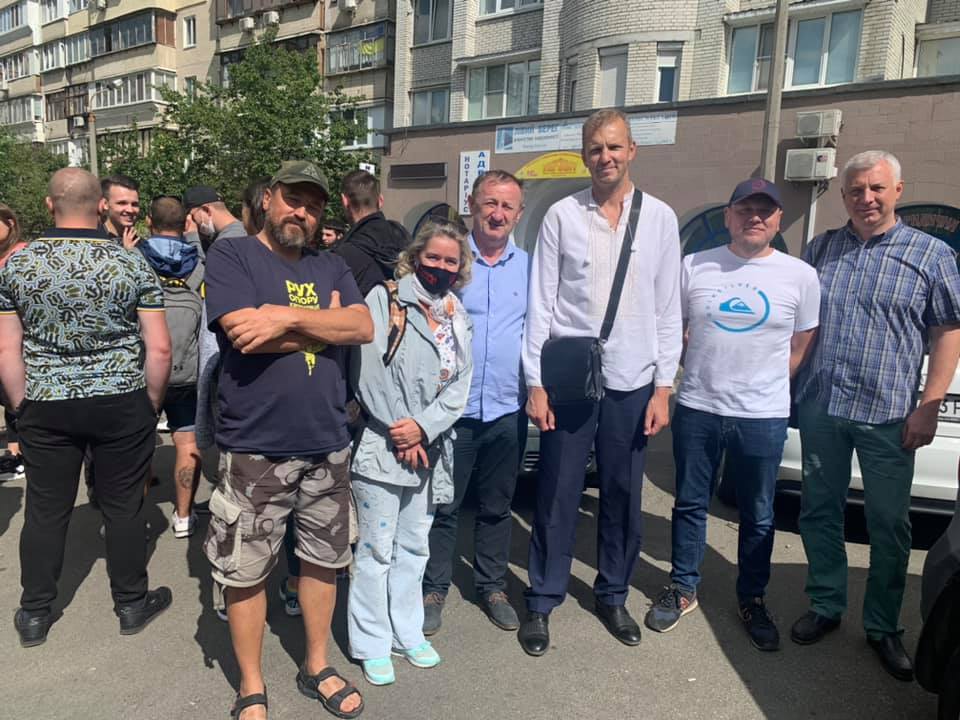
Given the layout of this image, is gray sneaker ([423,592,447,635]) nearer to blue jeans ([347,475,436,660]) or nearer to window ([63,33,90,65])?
blue jeans ([347,475,436,660])

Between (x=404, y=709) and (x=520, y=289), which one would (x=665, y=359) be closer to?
(x=520, y=289)

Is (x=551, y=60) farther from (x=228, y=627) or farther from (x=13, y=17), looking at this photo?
(x=13, y=17)

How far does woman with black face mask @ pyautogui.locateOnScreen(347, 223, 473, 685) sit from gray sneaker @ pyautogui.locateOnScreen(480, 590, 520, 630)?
431mm

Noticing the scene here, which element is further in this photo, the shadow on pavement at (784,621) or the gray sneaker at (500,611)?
the gray sneaker at (500,611)

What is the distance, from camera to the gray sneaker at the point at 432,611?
10.8 ft

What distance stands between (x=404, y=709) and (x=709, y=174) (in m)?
12.7

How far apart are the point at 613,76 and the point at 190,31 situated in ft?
80.3

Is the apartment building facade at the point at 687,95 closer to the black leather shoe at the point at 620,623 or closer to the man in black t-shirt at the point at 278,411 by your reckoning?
the black leather shoe at the point at 620,623

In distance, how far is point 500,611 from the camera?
339cm

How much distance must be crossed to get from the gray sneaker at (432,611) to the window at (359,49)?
24.2 metres

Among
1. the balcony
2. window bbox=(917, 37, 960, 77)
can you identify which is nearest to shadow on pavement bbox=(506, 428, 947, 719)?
window bbox=(917, 37, 960, 77)

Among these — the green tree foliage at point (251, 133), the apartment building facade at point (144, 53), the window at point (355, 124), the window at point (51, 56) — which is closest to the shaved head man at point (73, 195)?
the green tree foliage at point (251, 133)

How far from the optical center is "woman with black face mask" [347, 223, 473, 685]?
287 centimetres

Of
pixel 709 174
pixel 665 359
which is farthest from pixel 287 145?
pixel 665 359
